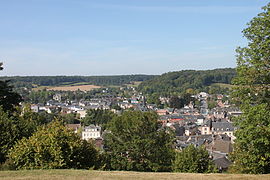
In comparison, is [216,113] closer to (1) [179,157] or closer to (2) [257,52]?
(1) [179,157]

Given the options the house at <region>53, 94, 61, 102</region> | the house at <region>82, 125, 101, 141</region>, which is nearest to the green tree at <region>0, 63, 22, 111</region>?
the house at <region>82, 125, 101, 141</region>

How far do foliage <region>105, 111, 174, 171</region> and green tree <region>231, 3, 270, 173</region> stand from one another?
21.0ft

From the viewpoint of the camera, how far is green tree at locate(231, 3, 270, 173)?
11.5m

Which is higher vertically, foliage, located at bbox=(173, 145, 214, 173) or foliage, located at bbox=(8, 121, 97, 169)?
foliage, located at bbox=(8, 121, 97, 169)

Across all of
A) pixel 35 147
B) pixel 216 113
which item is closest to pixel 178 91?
pixel 216 113

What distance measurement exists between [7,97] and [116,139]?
12406 mm

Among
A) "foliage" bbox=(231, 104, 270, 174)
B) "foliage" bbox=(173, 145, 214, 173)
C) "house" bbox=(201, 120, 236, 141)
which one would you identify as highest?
"foliage" bbox=(231, 104, 270, 174)

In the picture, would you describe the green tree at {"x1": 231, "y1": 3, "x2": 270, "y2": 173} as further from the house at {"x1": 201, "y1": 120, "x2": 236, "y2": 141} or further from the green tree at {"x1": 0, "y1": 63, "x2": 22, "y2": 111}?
the house at {"x1": 201, "y1": 120, "x2": 236, "y2": 141}

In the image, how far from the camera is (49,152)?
1498 centimetres

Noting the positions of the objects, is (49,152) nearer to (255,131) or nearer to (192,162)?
(192,162)

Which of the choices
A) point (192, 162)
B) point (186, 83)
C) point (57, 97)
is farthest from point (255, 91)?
point (57, 97)

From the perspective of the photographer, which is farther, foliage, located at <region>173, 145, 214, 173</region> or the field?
foliage, located at <region>173, 145, 214, 173</region>

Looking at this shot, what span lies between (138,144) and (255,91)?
7.90 metres

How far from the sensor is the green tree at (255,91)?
1152 centimetres
